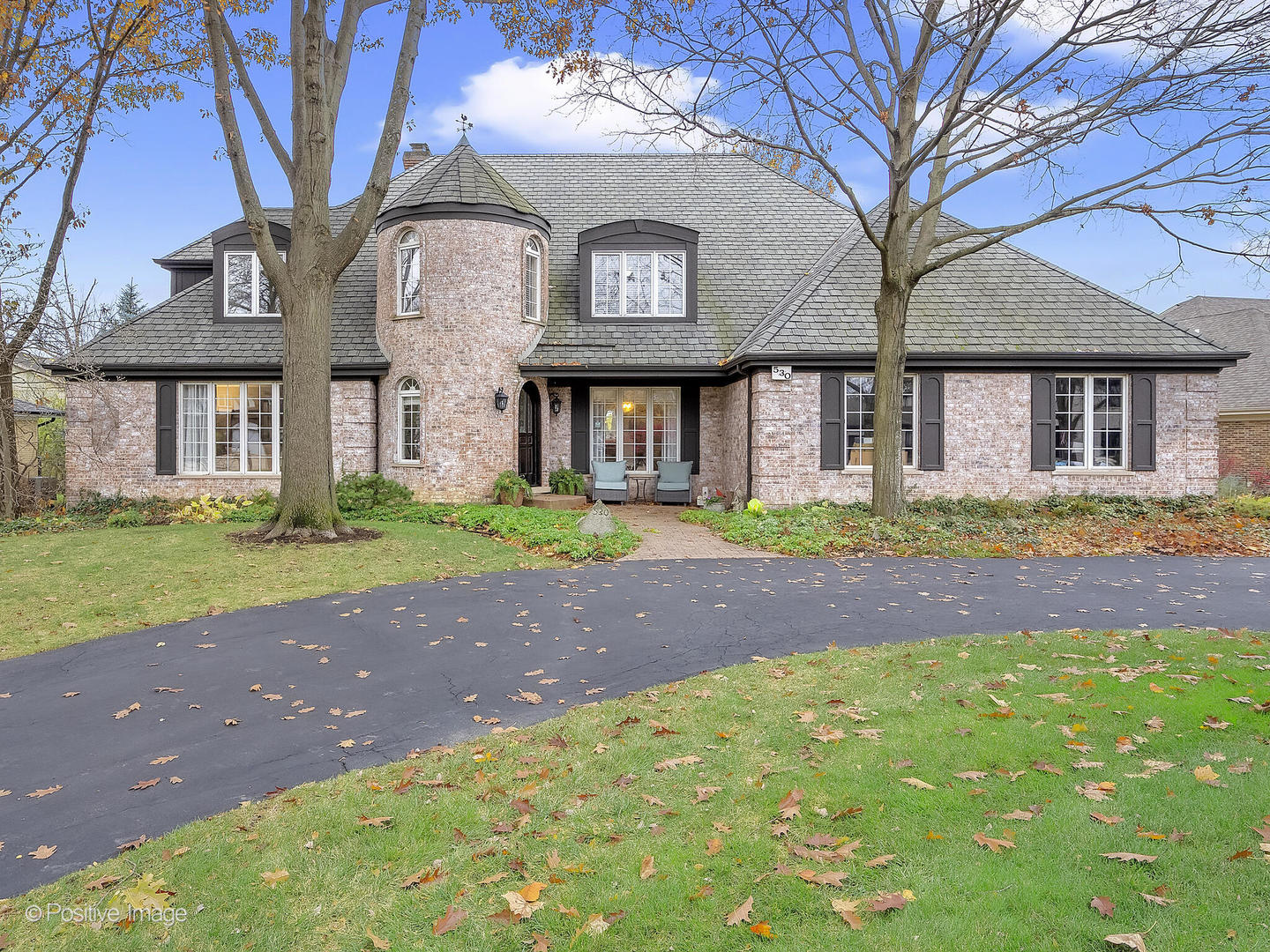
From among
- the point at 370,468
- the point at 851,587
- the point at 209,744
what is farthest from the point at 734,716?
the point at 370,468

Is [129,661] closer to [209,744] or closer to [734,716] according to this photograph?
[209,744]

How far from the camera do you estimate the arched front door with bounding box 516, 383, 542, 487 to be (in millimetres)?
16031

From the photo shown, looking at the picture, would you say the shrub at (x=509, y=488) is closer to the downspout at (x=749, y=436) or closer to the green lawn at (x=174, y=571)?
the green lawn at (x=174, y=571)

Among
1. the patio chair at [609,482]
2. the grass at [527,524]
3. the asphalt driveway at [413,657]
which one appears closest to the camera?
the asphalt driveway at [413,657]

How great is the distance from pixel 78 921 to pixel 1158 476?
57.2 ft

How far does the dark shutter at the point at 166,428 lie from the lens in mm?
15219

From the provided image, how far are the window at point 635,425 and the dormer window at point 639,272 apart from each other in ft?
5.84

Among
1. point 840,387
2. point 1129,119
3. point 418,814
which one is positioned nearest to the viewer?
point 418,814

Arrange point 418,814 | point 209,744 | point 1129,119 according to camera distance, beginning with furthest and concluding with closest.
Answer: point 1129,119, point 209,744, point 418,814

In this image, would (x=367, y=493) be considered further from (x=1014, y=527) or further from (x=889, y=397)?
(x=1014, y=527)

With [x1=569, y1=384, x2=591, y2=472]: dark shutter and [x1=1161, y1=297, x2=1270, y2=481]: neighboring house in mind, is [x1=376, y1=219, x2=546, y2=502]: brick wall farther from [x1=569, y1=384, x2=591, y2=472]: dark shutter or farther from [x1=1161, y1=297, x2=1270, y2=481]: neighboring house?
[x1=1161, y1=297, x2=1270, y2=481]: neighboring house

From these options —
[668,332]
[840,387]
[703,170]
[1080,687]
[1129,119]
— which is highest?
[703,170]

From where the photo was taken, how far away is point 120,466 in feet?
49.9

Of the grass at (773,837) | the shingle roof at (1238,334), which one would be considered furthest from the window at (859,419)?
the shingle roof at (1238,334)
